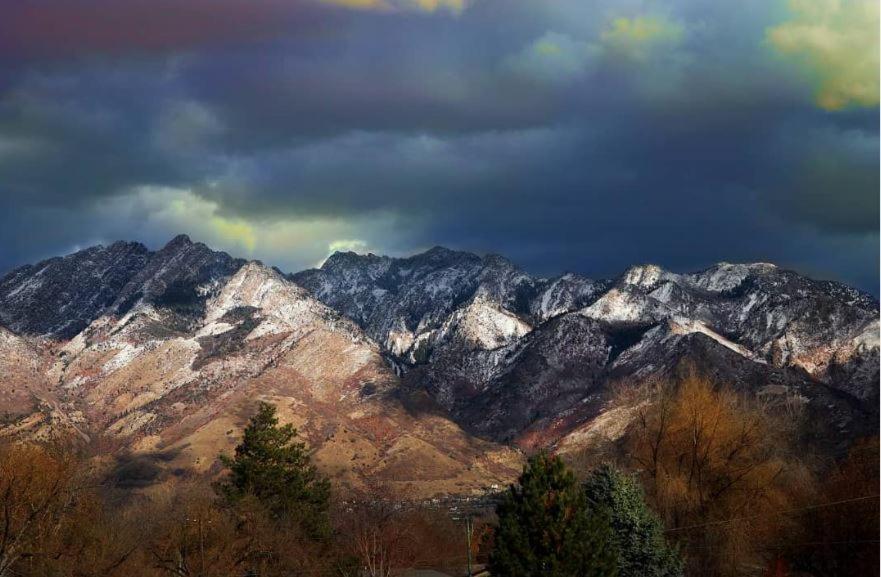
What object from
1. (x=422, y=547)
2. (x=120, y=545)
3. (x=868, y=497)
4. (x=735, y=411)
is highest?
(x=735, y=411)

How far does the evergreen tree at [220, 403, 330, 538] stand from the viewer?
84.6 metres

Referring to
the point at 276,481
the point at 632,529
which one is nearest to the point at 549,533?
the point at 632,529

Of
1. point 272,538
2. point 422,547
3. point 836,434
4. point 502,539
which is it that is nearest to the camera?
point 502,539

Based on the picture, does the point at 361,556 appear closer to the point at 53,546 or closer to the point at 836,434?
the point at 53,546

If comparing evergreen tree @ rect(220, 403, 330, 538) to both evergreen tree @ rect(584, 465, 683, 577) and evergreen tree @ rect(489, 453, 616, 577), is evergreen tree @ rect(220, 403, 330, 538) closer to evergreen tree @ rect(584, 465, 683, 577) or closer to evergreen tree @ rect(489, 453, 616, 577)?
evergreen tree @ rect(584, 465, 683, 577)

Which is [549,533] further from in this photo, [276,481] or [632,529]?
[276,481]

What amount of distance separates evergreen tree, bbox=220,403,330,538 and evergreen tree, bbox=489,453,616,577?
42890mm

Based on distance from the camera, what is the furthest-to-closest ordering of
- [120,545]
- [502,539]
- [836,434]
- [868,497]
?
1. [836,434]
2. [120,545]
3. [868,497]
4. [502,539]

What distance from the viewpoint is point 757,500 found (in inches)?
2323

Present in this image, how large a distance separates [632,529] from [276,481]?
47.9m

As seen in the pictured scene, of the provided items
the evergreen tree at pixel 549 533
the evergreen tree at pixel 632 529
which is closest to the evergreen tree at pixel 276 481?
the evergreen tree at pixel 632 529

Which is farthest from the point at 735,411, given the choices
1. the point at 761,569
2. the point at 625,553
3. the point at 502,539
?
the point at 502,539

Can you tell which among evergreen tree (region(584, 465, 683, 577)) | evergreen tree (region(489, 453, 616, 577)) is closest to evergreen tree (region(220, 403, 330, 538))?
evergreen tree (region(584, 465, 683, 577))

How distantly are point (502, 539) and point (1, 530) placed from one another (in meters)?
34.0
